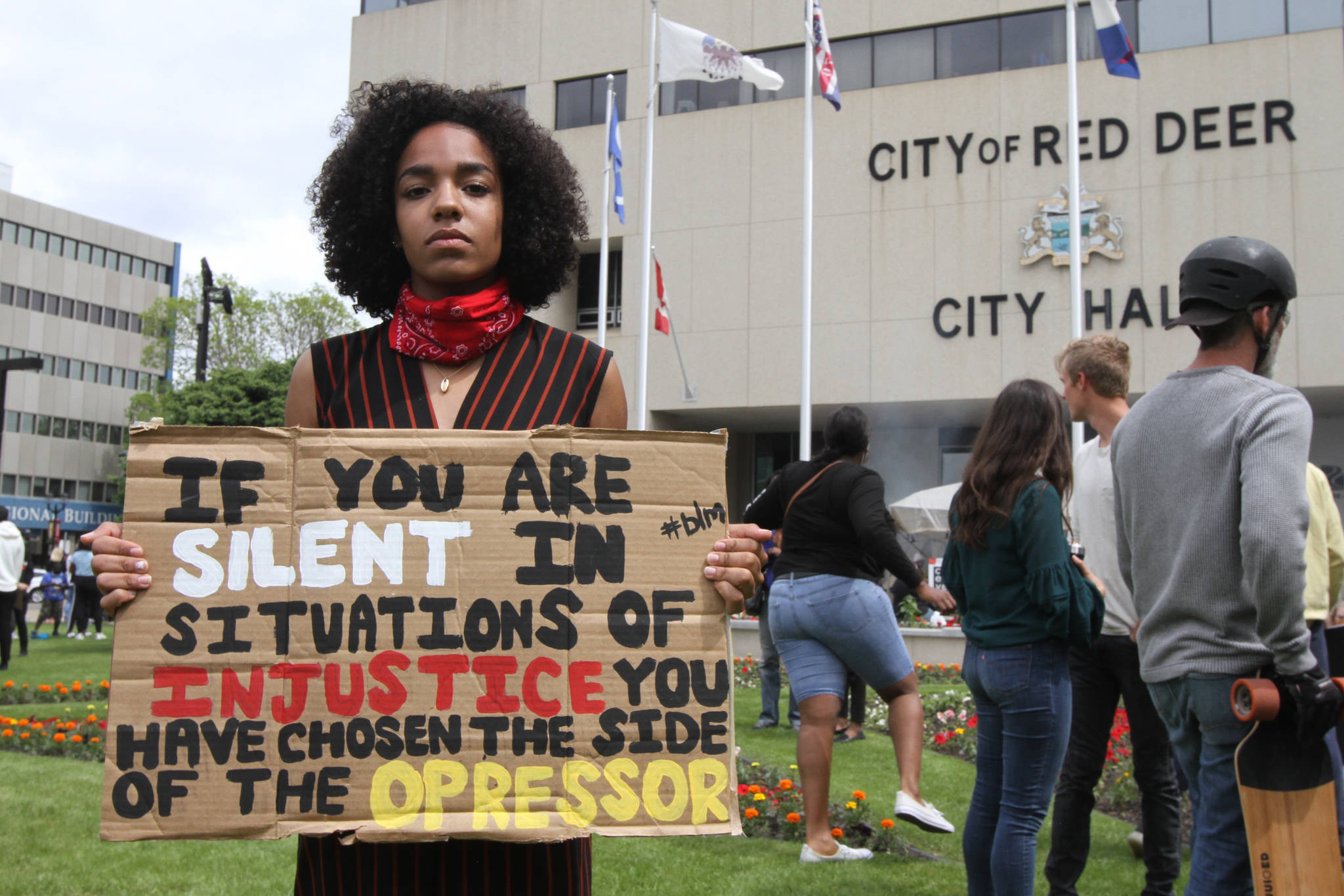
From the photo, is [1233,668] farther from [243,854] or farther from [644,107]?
[644,107]

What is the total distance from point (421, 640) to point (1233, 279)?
2.27 meters

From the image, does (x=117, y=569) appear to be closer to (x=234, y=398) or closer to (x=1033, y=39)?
(x=1033, y=39)

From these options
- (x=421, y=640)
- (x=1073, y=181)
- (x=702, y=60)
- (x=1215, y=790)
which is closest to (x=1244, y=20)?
(x=1073, y=181)

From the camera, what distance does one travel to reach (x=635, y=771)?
1.88m

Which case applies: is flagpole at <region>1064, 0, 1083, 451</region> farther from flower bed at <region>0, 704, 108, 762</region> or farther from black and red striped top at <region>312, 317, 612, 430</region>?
black and red striped top at <region>312, 317, 612, 430</region>

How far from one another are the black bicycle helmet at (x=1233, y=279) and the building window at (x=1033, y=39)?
907 inches

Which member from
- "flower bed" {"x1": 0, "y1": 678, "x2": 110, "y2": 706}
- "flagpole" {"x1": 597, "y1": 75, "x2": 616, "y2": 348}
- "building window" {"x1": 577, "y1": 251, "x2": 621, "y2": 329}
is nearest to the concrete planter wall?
"flagpole" {"x1": 597, "y1": 75, "x2": 616, "y2": 348}

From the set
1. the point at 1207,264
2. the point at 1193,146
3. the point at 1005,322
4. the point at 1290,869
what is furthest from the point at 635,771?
the point at 1193,146

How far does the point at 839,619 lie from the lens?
4.79 m

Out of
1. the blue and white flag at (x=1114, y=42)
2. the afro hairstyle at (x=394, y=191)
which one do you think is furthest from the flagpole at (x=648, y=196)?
the afro hairstyle at (x=394, y=191)

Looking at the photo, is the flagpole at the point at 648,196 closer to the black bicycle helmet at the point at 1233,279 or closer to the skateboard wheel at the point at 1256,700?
the black bicycle helmet at the point at 1233,279

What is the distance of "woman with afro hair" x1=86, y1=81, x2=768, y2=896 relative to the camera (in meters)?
1.94

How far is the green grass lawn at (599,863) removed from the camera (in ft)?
14.4

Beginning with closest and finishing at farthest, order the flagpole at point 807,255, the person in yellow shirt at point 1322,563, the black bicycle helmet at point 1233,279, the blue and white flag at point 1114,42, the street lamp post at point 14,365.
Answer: the black bicycle helmet at point 1233,279
the person in yellow shirt at point 1322,563
the street lamp post at point 14,365
the blue and white flag at point 1114,42
the flagpole at point 807,255
